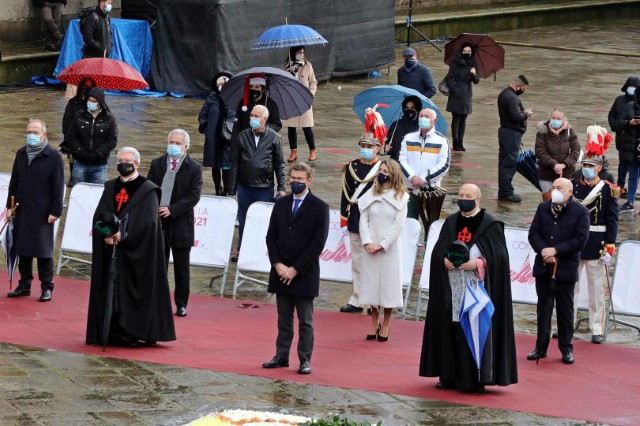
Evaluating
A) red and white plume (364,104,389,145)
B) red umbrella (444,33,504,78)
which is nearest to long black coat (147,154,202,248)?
red and white plume (364,104,389,145)

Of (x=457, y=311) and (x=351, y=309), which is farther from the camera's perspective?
(x=351, y=309)

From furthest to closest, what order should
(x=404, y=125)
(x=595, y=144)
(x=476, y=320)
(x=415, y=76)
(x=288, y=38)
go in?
(x=288, y=38)
(x=415, y=76)
(x=404, y=125)
(x=595, y=144)
(x=476, y=320)

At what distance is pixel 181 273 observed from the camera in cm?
1355

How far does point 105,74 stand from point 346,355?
21.5ft

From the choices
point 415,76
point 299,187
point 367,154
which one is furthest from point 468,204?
point 415,76

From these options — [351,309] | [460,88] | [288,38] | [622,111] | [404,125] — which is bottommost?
[351,309]

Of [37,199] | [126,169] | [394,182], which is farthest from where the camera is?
[37,199]

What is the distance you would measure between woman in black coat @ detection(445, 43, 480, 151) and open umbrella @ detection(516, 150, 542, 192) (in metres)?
4.73

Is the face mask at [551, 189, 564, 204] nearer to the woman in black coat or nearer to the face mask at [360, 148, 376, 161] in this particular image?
the face mask at [360, 148, 376, 161]

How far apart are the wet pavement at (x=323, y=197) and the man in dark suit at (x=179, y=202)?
44.8 inches

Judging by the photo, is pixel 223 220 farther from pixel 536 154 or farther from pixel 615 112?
pixel 615 112

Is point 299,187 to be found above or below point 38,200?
above

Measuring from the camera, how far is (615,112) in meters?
19.1

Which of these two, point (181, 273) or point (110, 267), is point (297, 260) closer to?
point (110, 267)
